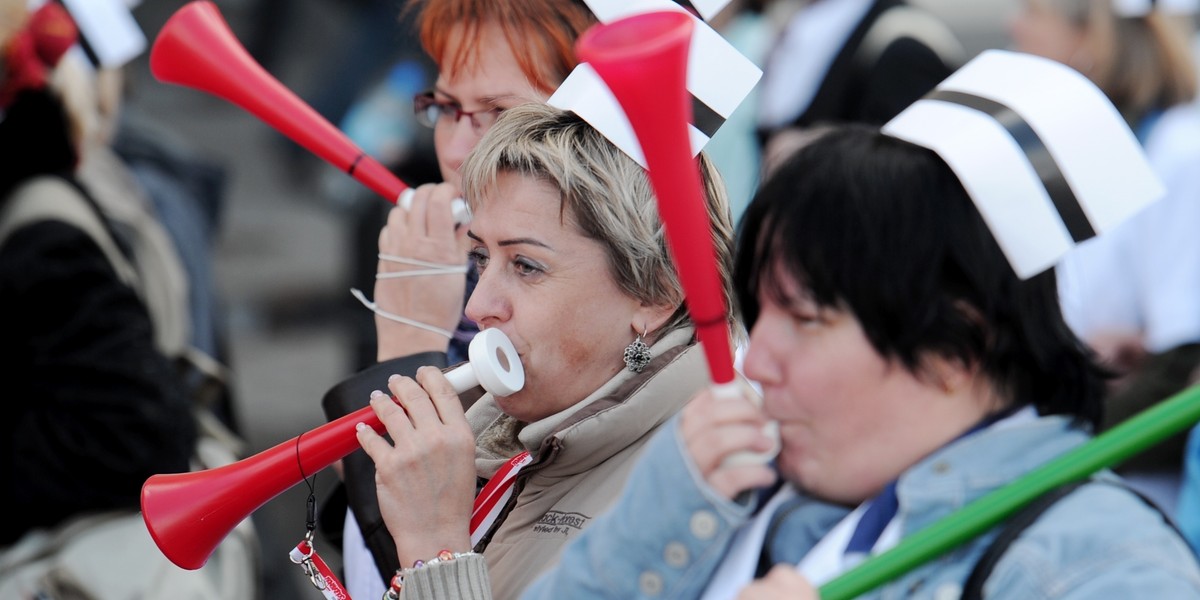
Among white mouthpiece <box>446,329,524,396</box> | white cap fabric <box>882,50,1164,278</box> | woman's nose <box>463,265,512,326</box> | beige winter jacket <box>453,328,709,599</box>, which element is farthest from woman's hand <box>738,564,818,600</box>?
woman's nose <box>463,265,512,326</box>

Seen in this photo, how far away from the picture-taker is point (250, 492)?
7.57 feet

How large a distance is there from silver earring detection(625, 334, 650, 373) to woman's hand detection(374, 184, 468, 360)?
55cm

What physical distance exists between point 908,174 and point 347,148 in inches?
63.4

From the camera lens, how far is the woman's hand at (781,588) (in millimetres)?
1518

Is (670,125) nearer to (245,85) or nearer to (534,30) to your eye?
(534,30)

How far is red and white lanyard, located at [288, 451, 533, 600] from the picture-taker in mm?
2363

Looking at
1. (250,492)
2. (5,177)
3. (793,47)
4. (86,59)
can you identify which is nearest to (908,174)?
(250,492)

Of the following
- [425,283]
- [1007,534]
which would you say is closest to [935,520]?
[1007,534]

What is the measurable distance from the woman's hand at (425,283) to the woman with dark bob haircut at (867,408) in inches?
44.8

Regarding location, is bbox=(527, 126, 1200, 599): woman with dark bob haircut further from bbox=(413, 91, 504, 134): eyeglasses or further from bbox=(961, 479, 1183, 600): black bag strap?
bbox=(413, 91, 504, 134): eyeglasses

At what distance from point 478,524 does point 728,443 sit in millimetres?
911

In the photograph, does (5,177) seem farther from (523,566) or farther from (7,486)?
(523,566)

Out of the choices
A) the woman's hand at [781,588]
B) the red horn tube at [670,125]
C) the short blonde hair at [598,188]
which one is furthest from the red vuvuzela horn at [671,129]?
the short blonde hair at [598,188]

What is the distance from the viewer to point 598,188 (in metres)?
2.29
